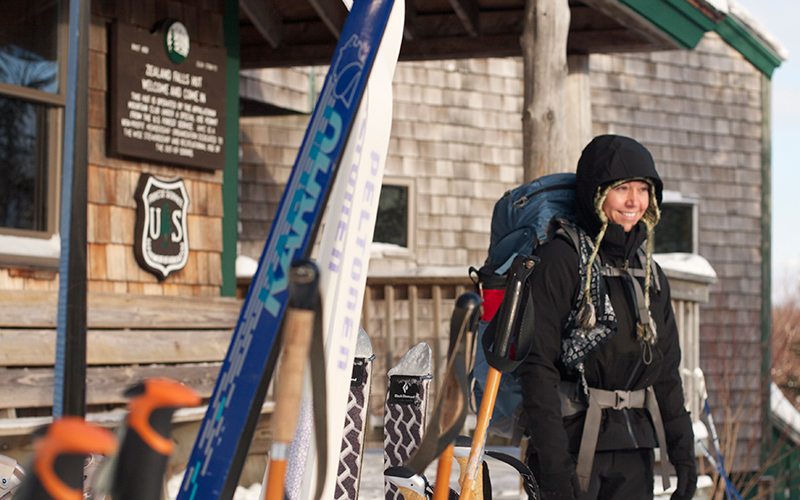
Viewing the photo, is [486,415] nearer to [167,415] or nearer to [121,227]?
[167,415]

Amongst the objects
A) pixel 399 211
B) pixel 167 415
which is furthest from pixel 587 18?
pixel 167 415

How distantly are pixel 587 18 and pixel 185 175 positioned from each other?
289cm

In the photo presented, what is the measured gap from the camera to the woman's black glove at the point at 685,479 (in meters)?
3.85

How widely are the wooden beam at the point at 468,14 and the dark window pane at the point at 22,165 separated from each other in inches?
110

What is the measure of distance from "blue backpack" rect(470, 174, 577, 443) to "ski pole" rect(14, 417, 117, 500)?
8.13 feet

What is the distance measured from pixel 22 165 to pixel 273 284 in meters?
5.20

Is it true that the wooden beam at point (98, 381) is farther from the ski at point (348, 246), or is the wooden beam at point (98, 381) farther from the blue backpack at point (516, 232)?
the ski at point (348, 246)

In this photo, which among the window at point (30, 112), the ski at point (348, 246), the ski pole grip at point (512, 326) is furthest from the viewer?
the window at point (30, 112)

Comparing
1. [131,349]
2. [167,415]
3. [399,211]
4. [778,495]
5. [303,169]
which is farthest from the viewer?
[778,495]

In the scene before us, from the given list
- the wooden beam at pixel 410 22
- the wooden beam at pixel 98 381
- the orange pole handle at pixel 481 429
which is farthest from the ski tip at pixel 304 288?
the wooden beam at pixel 410 22

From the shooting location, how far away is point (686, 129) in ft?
48.5

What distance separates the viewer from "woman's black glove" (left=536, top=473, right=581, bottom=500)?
345 cm

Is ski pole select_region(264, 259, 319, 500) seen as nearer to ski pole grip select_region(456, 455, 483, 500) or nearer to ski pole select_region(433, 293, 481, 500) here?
ski pole select_region(433, 293, 481, 500)

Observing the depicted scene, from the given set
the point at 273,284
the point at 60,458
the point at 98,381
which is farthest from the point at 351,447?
the point at 98,381
